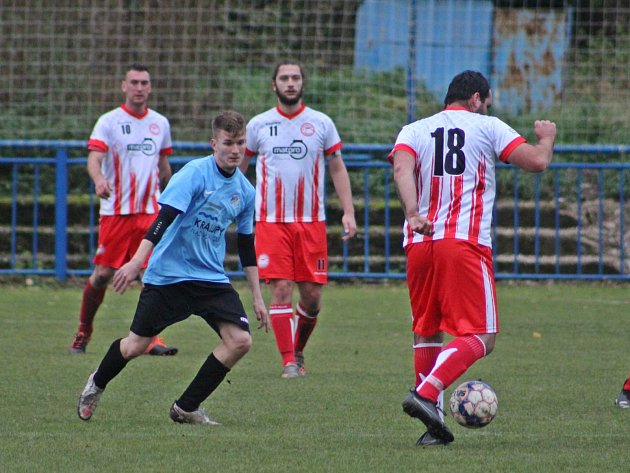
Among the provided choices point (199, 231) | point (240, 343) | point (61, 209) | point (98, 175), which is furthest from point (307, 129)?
point (61, 209)

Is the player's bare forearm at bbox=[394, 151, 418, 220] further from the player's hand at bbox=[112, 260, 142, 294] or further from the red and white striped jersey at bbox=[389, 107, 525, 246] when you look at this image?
the player's hand at bbox=[112, 260, 142, 294]

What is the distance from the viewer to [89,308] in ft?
31.1

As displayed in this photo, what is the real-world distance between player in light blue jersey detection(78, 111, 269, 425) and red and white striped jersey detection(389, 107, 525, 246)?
3.36 feet

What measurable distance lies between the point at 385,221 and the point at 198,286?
8.65 metres

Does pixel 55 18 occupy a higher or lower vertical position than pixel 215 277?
higher

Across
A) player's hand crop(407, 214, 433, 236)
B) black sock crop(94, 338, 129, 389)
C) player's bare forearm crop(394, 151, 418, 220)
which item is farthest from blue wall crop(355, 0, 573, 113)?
player's hand crop(407, 214, 433, 236)


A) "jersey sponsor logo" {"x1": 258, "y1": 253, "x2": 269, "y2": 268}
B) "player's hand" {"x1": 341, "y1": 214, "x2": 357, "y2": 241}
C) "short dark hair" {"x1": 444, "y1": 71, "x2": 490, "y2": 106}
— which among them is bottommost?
"jersey sponsor logo" {"x1": 258, "y1": 253, "x2": 269, "y2": 268}

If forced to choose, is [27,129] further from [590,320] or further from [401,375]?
[401,375]

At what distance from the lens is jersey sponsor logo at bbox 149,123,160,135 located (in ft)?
32.8

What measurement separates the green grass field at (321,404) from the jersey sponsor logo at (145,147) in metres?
1.55

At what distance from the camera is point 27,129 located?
16.8 meters

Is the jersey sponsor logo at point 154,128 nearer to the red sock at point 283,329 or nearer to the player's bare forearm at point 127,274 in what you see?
the red sock at point 283,329

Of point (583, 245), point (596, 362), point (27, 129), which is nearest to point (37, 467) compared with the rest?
point (596, 362)

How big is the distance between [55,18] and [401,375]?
1026cm
